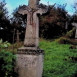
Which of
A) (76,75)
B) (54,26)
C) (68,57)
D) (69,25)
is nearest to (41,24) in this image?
(54,26)

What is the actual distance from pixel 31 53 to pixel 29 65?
1.34 feet

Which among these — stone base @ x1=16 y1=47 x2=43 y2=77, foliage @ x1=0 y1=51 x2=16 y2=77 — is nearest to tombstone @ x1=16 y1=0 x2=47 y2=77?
stone base @ x1=16 y1=47 x2=43 y2=77

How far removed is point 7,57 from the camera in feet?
34.1

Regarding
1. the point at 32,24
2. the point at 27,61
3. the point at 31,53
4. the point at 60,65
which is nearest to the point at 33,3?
the point at 32,24

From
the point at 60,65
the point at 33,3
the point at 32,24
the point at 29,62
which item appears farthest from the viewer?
the point at 60,65

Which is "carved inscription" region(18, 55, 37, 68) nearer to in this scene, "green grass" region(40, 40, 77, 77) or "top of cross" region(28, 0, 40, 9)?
"green grass" region(40, 40, 77, 77)

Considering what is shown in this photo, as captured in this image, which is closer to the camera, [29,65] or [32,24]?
[29,65]

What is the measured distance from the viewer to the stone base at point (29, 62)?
10188 mm

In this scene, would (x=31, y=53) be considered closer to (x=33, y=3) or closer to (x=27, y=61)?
(x=27, y=61)

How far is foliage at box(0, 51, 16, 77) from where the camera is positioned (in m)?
9.95

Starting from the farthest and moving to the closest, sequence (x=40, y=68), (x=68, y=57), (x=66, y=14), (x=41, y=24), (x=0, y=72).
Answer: (x=66, y=14) < (x=41, y=24) < (x=68, y=57) < (x=40, y=68) < (x=0, y=72)

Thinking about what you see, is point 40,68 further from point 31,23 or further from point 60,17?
point 60,17

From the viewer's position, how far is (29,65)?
1027 cm

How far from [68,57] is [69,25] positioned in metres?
17.6
